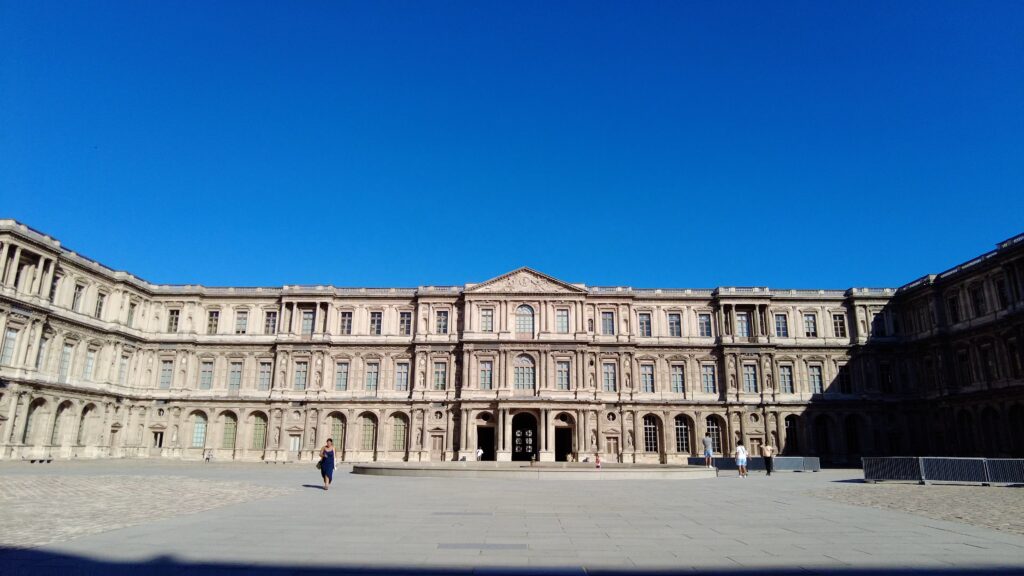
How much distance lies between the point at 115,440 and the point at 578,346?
110ft

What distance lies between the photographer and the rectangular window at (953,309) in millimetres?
42812

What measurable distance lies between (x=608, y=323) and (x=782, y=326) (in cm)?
1352

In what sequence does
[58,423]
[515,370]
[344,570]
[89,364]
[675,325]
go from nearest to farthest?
[344,570] → [58,423] → [89,364] → [515,370] → [675,325]

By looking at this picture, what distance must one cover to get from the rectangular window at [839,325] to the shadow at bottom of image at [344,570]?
1777 inches

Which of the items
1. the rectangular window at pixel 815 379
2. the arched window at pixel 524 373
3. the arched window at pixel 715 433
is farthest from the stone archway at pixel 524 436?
the rectangular window at pixel 815 379

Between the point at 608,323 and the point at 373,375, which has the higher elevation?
the point at 608,323

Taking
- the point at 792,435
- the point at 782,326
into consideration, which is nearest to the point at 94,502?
the point at 792,435

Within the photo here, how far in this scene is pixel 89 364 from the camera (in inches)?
1687

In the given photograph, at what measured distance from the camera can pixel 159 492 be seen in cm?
1725

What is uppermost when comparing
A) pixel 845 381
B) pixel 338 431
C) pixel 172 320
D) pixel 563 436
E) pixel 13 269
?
pixel 13 269

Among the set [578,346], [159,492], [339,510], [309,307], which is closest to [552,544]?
[339,510]

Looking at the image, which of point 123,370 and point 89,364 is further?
point 123,370

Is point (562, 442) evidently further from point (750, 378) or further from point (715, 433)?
point (750, 378)

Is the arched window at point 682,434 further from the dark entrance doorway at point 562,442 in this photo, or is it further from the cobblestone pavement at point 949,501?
the cobblestone pavement at point 949,501
